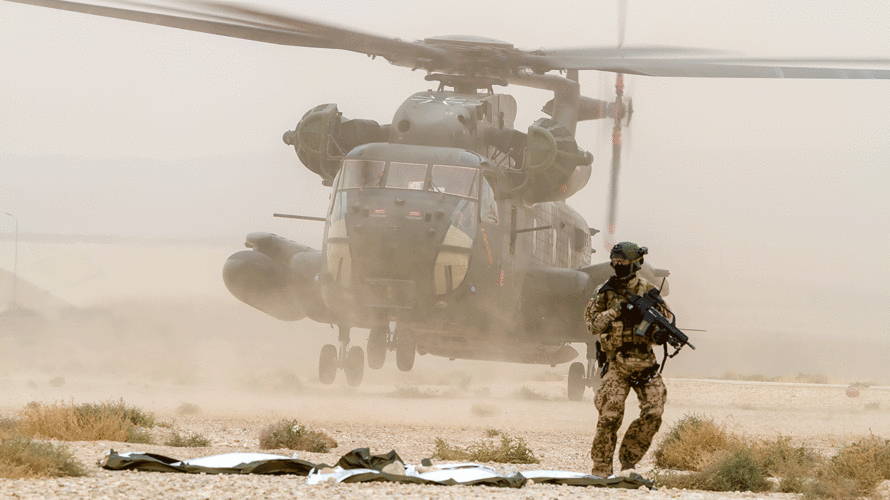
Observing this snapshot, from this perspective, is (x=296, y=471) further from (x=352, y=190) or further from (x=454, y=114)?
(x=454, y=114)

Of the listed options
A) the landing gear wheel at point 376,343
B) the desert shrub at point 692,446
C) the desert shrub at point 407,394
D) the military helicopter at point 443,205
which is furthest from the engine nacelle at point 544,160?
the desert shrub at point 407,394

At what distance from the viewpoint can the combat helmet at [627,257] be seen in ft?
26.8

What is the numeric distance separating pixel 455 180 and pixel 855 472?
26.9 ft

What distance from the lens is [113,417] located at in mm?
10875

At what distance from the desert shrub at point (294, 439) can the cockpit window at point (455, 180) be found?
5026mm

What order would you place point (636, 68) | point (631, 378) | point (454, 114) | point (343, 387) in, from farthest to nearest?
point (343, 387) → point (454, 114) → point (636, 68) → point (631, 378)

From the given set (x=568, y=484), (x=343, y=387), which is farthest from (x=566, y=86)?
(x=568, y=484)

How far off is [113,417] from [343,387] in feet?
26.8

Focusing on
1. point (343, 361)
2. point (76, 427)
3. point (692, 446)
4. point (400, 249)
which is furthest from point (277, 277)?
point (692, 446)

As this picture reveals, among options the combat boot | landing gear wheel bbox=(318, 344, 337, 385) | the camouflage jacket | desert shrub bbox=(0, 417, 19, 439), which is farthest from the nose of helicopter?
the combat boot

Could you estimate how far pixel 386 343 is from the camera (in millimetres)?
16359

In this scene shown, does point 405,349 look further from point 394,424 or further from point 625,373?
point 625,373

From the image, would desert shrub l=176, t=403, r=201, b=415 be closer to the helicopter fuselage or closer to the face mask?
the helicopter fuselage

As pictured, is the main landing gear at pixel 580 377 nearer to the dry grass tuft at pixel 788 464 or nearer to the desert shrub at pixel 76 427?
the dry grass tuft at pixel 788 464
